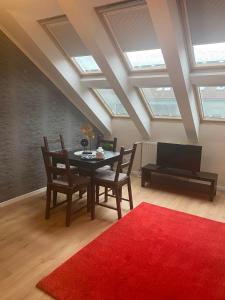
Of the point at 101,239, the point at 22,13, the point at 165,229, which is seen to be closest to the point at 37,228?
the point at 101,239

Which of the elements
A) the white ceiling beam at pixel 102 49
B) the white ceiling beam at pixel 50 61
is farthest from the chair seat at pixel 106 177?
the white ceiling beam at pixel 50 61

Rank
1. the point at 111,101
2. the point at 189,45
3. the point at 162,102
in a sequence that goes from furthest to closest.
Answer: the point at 111,101 → the point at 162,102 → the point at 189,45

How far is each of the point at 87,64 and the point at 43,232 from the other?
9.08 ft

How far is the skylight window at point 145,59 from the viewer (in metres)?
3.47

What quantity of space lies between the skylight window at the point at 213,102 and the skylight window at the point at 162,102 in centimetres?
49

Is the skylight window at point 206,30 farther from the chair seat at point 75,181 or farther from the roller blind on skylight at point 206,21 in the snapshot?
the chair seat at point 75,181

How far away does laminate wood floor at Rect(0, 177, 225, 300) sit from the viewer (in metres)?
2.08

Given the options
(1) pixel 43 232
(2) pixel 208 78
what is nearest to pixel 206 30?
(2) pixel 208 78

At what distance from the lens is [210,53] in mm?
3186

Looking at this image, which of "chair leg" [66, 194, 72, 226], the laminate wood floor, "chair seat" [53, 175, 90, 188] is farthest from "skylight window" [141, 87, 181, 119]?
"chair leg" [66, 194, 72, 226]

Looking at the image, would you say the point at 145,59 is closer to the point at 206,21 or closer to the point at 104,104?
the point at 206,21

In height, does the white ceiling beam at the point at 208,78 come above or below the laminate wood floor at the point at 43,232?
above

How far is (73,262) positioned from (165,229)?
1225 mm

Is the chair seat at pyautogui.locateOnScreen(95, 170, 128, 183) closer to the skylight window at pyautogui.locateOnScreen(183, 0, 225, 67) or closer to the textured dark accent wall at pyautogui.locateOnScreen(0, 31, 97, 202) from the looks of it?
the textured dark accent wall at pyautogui.locateOnScreen(0, 31, 97, 202)
